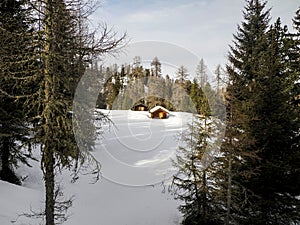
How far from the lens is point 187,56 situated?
9539mm

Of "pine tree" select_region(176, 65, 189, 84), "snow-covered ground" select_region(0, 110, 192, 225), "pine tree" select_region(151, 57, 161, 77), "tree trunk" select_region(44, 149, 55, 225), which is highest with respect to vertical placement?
"pine tree" select_region(151, 57, 161, 77)

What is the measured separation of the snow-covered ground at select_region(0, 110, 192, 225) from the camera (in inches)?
384

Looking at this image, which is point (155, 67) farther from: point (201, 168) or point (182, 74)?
point (201, 168)

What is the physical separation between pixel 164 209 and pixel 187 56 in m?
7.86

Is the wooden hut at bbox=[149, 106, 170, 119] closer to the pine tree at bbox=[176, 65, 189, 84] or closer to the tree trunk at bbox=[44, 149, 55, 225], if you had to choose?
the pine tree at bbox=[176, 65, 189, 84]

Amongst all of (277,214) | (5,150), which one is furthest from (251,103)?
(5,150)

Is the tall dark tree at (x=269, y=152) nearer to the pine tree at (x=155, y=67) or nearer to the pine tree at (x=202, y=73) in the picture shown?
the pine tree at (x=202, y=73)

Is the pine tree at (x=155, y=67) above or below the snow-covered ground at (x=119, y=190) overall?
above

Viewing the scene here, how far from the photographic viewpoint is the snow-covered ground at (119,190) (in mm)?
9766

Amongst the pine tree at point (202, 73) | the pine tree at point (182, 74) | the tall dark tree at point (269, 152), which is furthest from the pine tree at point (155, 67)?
the tall dark tree at point (269, 152)

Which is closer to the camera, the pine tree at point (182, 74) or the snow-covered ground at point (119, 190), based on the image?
the snow-covered ground at point (119, 190)

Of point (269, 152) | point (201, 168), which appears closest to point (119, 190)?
point (201, 168)

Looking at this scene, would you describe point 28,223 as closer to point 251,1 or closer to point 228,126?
point 228,126

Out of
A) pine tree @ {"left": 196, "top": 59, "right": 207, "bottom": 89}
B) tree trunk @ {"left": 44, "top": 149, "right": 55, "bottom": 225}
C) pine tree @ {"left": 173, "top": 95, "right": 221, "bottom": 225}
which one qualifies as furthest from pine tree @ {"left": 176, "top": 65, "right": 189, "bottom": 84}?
tree trunk @ {"left": 44, "top": 149, "right": 55, "bottom": 225}
